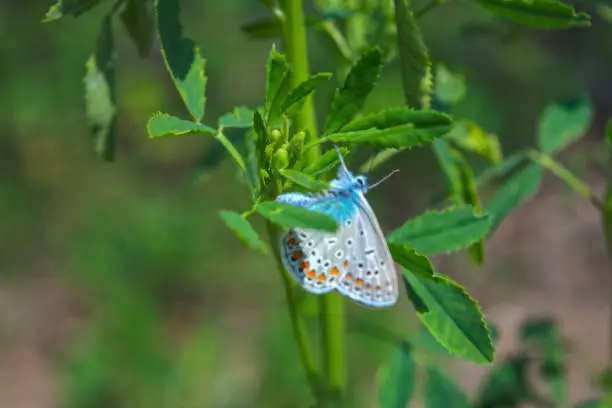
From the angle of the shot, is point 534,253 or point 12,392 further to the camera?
point 534,253

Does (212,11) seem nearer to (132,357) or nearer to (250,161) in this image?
(132,357)

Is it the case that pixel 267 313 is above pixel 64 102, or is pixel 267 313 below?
below

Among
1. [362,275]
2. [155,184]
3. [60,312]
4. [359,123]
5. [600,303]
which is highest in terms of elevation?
[359,123]

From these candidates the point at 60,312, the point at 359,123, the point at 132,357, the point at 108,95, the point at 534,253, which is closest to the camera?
the point at 359,123

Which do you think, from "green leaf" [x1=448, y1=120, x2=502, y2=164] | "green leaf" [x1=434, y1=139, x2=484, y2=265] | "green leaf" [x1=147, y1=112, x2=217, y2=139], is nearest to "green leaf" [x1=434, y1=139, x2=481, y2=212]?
"green leaf" [x1=434, y1=139, x2=484, y2=265]

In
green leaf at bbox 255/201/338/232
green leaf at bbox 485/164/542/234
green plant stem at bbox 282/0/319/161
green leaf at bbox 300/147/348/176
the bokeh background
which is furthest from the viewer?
the bokeh background

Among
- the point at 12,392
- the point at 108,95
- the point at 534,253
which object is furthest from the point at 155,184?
the point at 108,95

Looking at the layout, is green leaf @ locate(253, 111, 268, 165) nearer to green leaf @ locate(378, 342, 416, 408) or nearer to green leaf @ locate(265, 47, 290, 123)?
green leaf @ locate(265, 47, 290, 123)

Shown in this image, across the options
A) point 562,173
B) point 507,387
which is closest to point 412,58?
point 562,173
